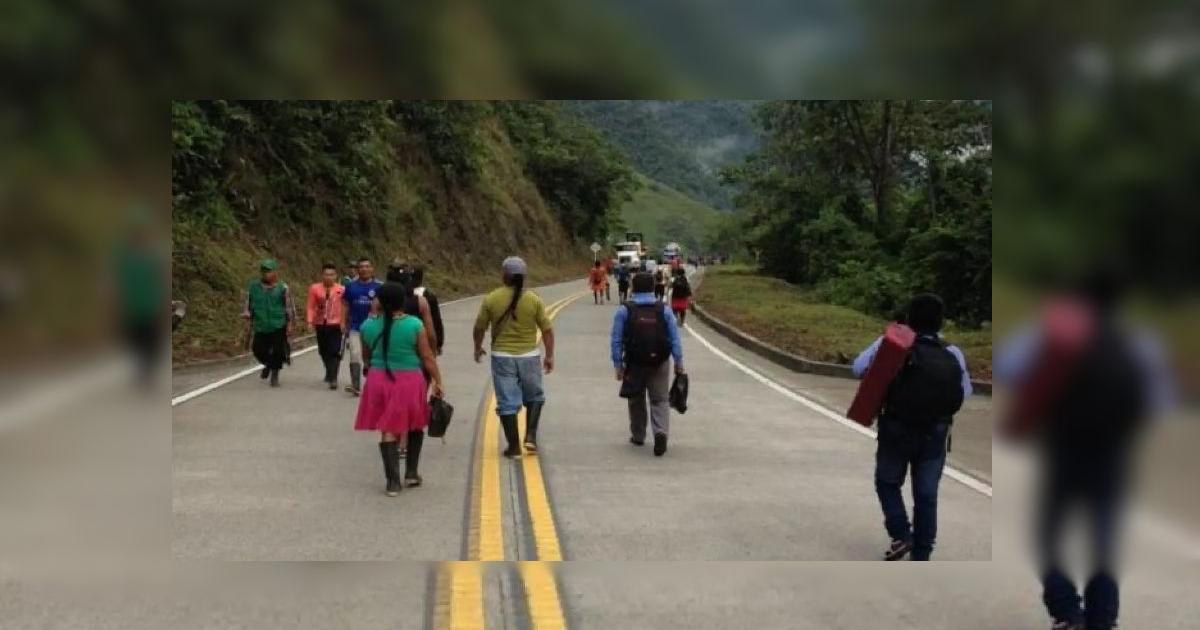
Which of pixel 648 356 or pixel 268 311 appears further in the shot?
pixel 648 356

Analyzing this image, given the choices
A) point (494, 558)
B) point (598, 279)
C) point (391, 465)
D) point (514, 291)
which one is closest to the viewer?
point (494, 558)

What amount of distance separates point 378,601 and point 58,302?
231cm

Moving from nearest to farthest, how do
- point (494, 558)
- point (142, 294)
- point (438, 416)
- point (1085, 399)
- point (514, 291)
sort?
point (142, 294) → point (1085, 399) → point (494, 558) → point (438, 416) → point (514, 291)

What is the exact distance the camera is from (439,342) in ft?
25.9

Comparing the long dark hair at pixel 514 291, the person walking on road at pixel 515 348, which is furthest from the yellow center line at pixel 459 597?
the person walking on road at pixel 515 348

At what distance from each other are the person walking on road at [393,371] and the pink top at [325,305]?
1.58 meters

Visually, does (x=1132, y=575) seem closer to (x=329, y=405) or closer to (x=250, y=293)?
(x=250, y=293)

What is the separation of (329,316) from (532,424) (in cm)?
218

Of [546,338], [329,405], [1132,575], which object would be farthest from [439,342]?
[1132,575]

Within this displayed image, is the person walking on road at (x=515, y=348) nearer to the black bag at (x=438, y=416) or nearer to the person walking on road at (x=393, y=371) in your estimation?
the black bag at (x=438, y=416)

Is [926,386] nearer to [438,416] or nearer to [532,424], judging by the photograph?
[438,416]

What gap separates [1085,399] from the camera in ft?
9.88

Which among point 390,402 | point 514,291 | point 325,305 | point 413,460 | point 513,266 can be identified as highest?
point 513,266

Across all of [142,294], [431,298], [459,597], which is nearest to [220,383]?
[431,298]
